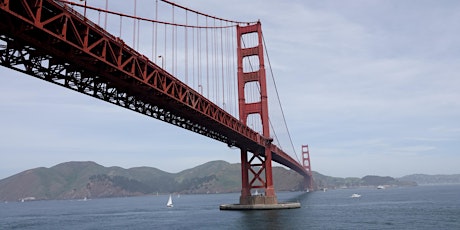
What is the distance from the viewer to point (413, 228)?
33594 mm

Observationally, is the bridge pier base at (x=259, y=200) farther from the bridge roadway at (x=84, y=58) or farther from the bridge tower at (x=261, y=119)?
the bridge roadway at (x=84, y=58)

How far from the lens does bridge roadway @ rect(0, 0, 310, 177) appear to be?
15875mm

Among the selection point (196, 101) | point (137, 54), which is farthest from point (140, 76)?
point (196, 101)

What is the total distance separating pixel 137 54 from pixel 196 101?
10751 millimetres

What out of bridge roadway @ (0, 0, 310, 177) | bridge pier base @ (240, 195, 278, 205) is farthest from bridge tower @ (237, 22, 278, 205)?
bridge roadway @ (0, 0, 310, 177)

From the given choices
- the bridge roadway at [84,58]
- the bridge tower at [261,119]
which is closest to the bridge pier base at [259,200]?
the bridge tower at [261,119]

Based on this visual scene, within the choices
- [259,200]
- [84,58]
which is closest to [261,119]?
[259,200]

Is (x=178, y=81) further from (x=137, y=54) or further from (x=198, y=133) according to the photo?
(x=198, y=133)

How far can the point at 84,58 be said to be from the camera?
19.4 metres

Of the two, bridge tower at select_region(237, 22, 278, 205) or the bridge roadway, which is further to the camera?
bridge tower at select_region(237, 22, 278, 205)

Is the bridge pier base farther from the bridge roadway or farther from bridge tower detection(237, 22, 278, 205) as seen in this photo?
the bridge roadway

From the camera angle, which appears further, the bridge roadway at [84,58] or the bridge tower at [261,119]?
the bridge tower at [261,119]

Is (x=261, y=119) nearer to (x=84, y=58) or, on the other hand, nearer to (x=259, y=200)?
(x=259, y=200)

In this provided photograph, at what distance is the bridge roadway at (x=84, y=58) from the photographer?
1588 centimetres
